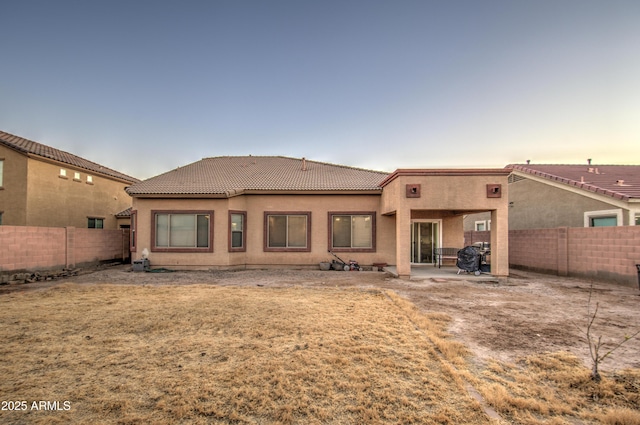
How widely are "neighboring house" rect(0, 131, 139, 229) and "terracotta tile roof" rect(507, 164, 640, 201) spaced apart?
92.0 feet

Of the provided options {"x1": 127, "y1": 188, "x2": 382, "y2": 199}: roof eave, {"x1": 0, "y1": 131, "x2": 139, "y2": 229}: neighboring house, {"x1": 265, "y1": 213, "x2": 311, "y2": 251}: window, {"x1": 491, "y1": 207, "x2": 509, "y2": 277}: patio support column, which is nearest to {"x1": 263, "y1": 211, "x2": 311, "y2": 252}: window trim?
{"x1": 265, "y1": 213, "x2": 311, "y2": 251}: window

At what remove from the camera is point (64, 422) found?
2.80 metres

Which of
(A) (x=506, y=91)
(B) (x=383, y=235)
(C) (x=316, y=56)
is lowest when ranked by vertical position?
(B) (x=383, y=235)

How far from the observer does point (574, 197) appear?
14859 mm

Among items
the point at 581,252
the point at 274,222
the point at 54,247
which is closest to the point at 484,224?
the point at 581,252

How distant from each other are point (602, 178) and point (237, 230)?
19414 millimetres

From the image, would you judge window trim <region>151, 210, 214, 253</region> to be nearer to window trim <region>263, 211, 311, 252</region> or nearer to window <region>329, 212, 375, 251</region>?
window trim <region>263, 211, 311, 252</region>

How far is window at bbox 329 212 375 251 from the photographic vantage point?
14633 mm

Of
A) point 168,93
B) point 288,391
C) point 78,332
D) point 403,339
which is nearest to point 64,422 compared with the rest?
point 288,391

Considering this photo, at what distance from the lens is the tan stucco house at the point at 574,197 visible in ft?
42.5

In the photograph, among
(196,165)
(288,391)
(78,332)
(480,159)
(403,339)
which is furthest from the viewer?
(480,159)

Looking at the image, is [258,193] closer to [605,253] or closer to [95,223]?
[95,223]

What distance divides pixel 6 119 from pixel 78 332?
21872mm

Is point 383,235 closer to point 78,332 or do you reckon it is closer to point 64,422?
point 78,332
